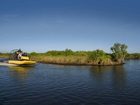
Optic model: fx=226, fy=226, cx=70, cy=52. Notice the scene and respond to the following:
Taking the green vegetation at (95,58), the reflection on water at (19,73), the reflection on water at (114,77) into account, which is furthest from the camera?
the green vegetation at (95,58)

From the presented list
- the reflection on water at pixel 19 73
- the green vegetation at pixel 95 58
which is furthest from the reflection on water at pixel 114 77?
the green vegetation at pixel 95 58

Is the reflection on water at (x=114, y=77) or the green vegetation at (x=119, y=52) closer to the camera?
the reflection on water at (x=114, y=77)

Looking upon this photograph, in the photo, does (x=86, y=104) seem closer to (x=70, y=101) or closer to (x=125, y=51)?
(x=70, y=101)

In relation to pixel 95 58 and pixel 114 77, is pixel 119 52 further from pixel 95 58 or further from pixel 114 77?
pixel 114 77

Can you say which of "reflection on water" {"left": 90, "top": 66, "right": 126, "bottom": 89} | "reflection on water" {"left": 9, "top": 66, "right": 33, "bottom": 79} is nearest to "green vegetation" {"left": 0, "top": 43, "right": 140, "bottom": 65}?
"reflection on water" {"left": 90, "top": 66, "right": 126, "bottom": 89}

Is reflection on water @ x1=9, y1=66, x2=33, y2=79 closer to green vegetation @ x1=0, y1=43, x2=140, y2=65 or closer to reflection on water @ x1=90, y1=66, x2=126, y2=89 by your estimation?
reflection on water @ x1=90, y1=66, x2=126, y2=89

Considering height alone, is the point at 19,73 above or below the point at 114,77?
above

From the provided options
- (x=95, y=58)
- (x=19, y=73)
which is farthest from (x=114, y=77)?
(x=95, y=58)

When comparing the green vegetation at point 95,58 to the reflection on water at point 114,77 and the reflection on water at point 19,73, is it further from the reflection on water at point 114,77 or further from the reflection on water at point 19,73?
the reflection on water at point 19,73

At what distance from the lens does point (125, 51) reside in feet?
344

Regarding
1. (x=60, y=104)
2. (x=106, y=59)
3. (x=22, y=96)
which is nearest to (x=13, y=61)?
(x=106, y=59)

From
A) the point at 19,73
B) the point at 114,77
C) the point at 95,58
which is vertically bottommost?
the point at 114,77

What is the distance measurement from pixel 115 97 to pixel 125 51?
8094cm

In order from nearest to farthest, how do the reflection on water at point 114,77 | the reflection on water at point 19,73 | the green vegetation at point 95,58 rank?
the reflection on water at point 114,77 → the reflection on water at point 19,73 → the green vegetation at point 95,58
